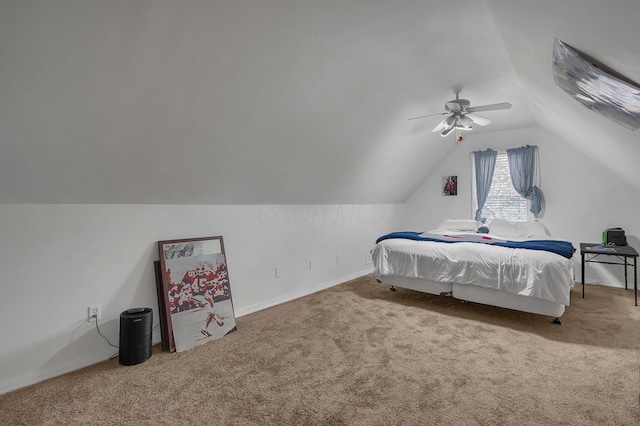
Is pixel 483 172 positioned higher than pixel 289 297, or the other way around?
pixel 483 172

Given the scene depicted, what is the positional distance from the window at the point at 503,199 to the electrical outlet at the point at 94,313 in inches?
228

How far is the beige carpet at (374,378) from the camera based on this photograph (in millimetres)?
1870

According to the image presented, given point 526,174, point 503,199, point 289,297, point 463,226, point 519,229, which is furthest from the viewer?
point 503,199

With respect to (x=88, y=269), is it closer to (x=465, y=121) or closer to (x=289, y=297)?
(x=289, y=297)

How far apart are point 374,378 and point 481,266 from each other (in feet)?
6.14

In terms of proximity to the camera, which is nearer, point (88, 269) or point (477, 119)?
point (88, 269)

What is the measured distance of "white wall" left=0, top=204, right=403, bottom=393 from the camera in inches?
87.7

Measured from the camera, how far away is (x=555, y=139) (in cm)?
527

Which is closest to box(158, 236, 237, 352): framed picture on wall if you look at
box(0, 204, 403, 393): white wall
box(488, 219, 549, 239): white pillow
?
box(0, 204, 403, 393): white wall

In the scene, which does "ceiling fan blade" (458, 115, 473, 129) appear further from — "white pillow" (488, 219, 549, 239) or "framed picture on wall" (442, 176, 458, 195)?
"framed picture on wall" (442, 176, 458, 195)

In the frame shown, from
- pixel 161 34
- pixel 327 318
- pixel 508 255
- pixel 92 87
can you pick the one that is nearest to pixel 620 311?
pixel 508 255

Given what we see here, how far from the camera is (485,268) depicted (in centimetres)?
342

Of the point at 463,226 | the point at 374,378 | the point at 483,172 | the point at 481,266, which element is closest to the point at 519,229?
the point at 463,226

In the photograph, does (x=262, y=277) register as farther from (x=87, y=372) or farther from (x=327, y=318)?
(x=87, y=372)
